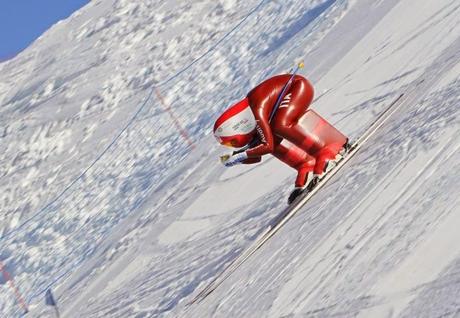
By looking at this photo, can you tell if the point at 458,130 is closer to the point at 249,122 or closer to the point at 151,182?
the point at 249,122

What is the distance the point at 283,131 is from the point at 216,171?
3.42 m

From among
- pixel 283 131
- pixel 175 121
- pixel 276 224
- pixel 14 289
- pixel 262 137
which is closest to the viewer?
pixel 276 224

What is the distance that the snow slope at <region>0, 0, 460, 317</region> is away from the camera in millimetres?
5605

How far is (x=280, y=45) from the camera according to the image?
49.6ft

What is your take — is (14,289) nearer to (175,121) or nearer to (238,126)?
(175,121)

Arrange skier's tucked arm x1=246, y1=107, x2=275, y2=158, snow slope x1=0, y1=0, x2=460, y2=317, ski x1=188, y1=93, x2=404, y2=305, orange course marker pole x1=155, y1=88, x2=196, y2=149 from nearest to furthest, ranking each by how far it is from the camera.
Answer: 1. snow slope x1=0, y1=0, x2=460, y2=317
2. ski x1=188, y1=93, x2=404, y2=305
3. skier's tucked arm x1=246, y1=107, x2=275, y2=158
4. orange course marker pole x1=155, y1=88, x2=196, y2=149

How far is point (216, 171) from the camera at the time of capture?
10898mm

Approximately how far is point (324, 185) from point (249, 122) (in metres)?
0.74

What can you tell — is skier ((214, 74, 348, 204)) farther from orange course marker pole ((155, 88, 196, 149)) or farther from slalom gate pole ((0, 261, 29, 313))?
orange course marker pole ((155, 88, 196, 149))

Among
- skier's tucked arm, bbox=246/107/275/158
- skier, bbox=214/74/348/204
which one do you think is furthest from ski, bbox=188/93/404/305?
skier's tucked arm, bbox=246/107/275/158

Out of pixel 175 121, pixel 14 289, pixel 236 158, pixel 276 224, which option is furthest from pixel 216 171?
pixel 175 121

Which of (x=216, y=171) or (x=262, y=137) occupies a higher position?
(x=262, y=137)

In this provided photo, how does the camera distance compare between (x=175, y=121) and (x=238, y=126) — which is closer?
(x=238, y=126)

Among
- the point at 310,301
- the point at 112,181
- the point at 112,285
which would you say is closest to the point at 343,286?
the point at 310,301
